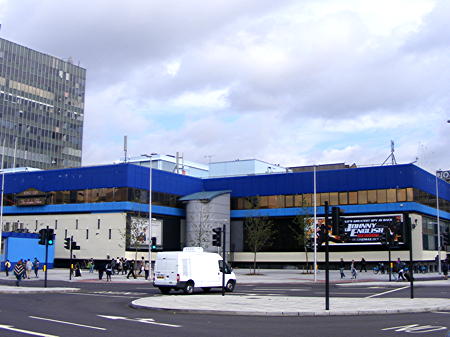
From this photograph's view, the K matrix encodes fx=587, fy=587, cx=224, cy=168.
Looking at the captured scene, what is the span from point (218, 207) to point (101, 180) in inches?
577

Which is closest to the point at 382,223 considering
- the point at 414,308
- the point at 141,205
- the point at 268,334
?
the point at 141,205

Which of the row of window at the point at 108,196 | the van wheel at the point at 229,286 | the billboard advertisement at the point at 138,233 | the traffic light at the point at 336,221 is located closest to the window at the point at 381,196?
the row of window at the point at 108,196

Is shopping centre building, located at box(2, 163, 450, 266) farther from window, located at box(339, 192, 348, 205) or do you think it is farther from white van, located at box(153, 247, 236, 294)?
white van, located at box(153, 247, 236, 294)

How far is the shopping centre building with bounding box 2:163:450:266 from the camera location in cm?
6531

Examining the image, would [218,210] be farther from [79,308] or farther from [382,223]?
[79,308]

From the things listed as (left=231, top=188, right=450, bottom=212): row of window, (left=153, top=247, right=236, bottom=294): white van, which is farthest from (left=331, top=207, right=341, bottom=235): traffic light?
(left=231, top=188, right=450, bottom=212): row of window

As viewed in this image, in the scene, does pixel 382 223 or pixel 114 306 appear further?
pixel 382 223

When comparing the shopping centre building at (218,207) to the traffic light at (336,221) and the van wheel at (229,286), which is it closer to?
the van wheel at (229,286)

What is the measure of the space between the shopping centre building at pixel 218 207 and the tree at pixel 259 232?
55 cm

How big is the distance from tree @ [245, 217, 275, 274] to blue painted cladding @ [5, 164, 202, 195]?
9896 millimetres

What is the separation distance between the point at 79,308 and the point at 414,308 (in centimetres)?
1196

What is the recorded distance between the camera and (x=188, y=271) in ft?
97.8

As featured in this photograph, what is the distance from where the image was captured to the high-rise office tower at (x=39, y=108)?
124688 mm

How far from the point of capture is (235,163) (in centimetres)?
10112
